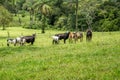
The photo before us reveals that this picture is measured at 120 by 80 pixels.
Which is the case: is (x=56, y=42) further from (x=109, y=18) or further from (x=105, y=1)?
(x=105, y=1)

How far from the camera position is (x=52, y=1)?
287ft

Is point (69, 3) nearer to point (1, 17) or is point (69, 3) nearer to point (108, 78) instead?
point (1, 17)

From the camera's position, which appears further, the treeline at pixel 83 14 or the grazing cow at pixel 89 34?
the treeline at pixel 83 14

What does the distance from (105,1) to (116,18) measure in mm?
7424

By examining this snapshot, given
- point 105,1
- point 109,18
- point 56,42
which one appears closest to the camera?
point 56,42

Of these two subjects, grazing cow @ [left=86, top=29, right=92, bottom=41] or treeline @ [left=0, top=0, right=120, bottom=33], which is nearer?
grazing cow @ [left=86, top=29, right=92, bottom=41]

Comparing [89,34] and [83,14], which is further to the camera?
[83,14]

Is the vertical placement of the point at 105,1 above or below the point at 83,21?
above

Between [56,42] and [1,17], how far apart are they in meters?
27.6

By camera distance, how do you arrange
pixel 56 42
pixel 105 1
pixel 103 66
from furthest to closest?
pixel 105 1 → pixel 56 42 → pixel 103 66

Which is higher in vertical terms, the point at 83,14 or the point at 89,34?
the point at 83,14

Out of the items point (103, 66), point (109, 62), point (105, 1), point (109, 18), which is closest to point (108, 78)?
point (103, 66)

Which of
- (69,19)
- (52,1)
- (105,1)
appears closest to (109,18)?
(105,1)

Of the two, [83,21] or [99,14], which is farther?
[83,21]
